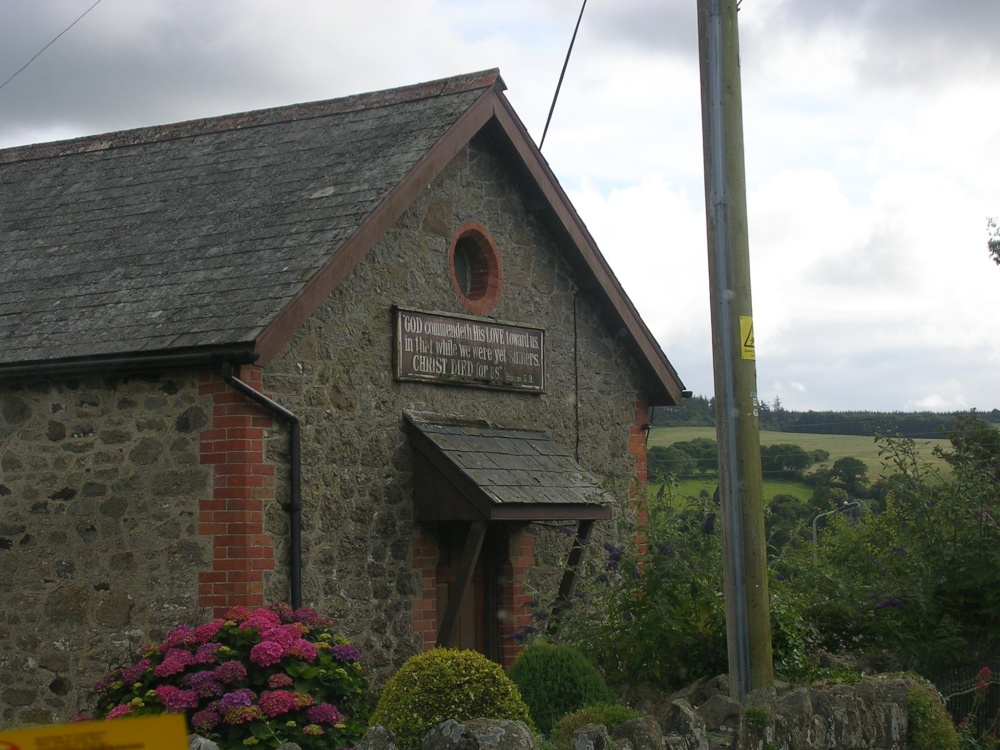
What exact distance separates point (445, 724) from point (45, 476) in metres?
5.82

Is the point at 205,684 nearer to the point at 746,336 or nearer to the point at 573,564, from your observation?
the point at 746,336

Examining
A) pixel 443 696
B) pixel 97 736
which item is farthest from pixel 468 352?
pixel 97 736

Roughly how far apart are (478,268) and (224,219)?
8.93 ft

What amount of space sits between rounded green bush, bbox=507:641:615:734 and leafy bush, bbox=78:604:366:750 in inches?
45.1

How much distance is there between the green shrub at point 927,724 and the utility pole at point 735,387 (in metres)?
0.84

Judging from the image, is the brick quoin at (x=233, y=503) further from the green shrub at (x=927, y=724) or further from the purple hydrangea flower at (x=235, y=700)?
the green shrub at (x=927, y=724)

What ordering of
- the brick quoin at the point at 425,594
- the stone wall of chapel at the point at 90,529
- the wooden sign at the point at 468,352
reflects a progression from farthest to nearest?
1. the wooden sign at the point at 468,352
2. the brick quoin at the point at 425,594
3. the stone wall of chapel at the point at 90,529

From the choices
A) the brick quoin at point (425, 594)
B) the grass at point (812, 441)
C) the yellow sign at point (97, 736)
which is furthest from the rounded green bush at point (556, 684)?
the grass at point (812, 441)

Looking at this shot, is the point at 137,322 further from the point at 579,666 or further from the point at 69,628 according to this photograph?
the point at 579,666

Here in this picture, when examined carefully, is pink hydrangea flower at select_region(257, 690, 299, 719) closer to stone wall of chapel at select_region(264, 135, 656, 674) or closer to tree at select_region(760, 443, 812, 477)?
stone wall of chapel at select_region(264, 135, 656, 674)

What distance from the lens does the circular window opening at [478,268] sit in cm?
1342

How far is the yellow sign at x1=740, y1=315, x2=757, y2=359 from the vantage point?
26.3 ft

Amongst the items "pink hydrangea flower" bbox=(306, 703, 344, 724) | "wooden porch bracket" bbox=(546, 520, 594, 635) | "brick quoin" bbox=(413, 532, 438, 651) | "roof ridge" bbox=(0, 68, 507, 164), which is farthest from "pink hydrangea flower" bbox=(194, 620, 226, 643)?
"roof ridge" bbox=(0, 68, 507, 164)

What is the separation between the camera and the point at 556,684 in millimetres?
8914
